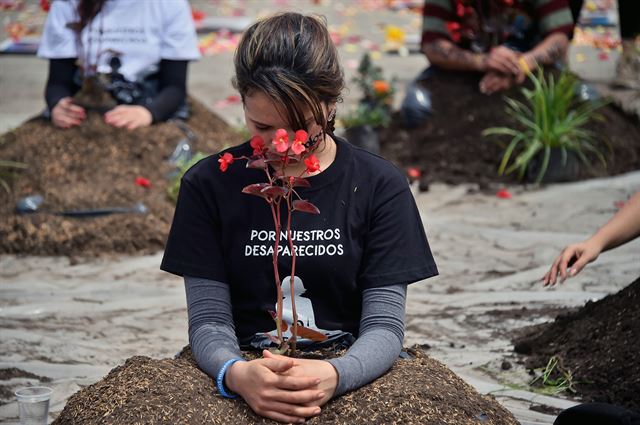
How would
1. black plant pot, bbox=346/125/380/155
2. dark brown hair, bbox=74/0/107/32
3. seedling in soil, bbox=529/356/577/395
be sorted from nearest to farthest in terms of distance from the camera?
seedling in soil, bbox=529/356/577/395
dark brown hair, bbox=74/0/107/32
black plant pot, bbox=346/125/380/155

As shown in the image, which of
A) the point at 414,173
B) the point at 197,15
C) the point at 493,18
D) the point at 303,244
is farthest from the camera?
the point at 197,15

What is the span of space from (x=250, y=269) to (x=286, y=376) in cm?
40

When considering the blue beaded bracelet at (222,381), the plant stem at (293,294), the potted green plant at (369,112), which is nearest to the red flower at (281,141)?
the plant stem at (293,294)

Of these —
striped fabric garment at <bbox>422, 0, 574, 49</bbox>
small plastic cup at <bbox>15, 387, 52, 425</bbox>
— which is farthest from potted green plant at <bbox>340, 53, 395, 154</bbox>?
small plastic cup at <bbox>15, 387, 52, 425</bbox>

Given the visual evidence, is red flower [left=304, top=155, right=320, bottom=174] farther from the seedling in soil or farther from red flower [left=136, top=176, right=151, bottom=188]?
red flower [left=136, top=176, right=151, bottom=188]

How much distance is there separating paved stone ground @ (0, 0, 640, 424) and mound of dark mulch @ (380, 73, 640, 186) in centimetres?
24

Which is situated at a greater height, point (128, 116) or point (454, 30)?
point (454, 30)

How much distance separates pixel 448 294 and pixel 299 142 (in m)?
2.55

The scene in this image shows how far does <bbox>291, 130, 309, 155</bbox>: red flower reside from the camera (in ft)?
8.67

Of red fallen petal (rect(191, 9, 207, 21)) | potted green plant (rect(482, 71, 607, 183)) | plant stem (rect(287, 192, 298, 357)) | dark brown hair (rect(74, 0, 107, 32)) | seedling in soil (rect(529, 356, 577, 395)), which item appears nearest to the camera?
plant stem (rect(287, 192, 298, 357))

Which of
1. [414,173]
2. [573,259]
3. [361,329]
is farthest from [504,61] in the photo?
[361,329]

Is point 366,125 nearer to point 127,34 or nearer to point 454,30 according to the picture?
point 454,30

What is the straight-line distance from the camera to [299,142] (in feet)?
8.72

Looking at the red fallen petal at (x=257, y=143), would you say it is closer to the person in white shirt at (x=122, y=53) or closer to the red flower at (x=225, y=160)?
the red flower at (x=225, y=160)
